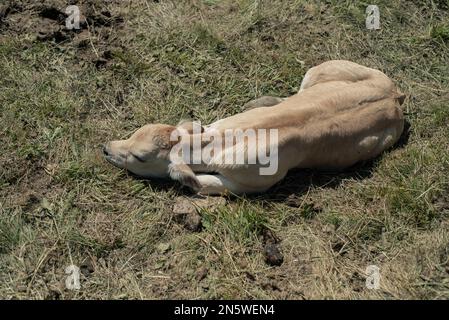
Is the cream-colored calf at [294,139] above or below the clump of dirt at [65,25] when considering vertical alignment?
below

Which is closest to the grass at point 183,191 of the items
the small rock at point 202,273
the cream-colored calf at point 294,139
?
the small rock at point 202,273

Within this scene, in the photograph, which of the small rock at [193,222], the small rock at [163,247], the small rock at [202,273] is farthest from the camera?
the small rock at [193,222]

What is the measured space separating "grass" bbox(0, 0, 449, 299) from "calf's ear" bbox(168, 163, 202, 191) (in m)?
0.21

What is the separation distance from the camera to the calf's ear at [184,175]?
20.6 feet

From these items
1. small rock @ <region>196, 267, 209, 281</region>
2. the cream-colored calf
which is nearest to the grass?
small rock @ <region>196, 267, 209, 281</region>

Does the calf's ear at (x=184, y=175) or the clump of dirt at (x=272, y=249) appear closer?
the clump of dirt at (x=272, y=249)

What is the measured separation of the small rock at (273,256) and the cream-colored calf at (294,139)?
72 centimetres

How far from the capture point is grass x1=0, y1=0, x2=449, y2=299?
5.73 m

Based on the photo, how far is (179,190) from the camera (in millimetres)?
6445

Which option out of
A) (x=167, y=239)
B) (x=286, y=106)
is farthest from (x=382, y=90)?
(x=167, y=239)

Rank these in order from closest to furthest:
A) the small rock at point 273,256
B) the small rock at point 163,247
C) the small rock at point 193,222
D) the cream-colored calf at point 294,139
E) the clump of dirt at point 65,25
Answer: the small rock at point 273,256, the small rock at point 163,247, the small rock at point 193,222, the cream-colored calf at point 294,139, the clump of dirt at point 65,25

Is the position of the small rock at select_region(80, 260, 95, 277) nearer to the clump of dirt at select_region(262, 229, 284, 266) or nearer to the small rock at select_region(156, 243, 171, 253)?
the small rock at select_region(156, 243, 171, 253)

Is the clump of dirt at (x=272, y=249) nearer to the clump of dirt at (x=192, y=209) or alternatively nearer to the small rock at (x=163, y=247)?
the clump of dirt at (x=192, y=209)

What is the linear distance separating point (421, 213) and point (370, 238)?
565mm
